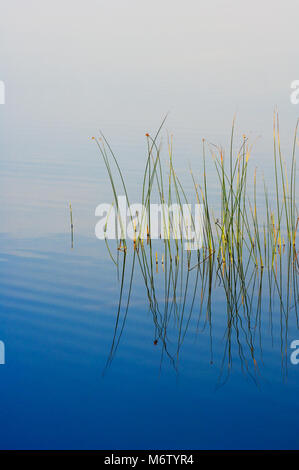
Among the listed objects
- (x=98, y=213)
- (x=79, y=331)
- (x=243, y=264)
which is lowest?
(x=79, y=331)

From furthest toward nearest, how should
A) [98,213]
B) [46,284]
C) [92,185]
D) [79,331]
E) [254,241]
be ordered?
[92,185], [98,213], [254,241], [46,284], [79,331]

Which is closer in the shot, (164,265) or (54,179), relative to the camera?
(164,265)

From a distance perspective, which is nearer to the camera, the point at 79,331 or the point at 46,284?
the point at 79,331

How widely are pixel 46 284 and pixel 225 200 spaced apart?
1228 mm

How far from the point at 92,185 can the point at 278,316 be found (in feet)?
8.62

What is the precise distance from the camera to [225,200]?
448cm

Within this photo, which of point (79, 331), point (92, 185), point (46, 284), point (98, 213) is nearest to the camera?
point (79, 331)

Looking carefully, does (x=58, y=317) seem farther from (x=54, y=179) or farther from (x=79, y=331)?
(x=54, y=179)

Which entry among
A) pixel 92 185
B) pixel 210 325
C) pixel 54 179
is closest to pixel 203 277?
pixel 210 325

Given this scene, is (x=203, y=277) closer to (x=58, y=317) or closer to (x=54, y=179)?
(x=58, y=317)

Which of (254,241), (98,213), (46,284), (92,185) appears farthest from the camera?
(92,185)

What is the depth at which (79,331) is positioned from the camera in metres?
3.82

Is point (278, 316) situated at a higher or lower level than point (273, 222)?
lower

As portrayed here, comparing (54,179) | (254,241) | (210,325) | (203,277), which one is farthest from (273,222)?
(54,179)
